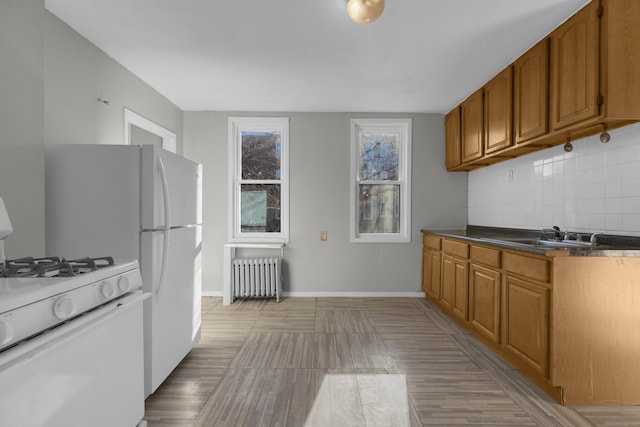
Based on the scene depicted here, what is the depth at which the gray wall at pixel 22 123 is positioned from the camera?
174cm

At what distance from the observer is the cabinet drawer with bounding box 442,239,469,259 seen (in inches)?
131

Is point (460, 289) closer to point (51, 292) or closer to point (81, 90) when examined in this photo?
point (51, 292)

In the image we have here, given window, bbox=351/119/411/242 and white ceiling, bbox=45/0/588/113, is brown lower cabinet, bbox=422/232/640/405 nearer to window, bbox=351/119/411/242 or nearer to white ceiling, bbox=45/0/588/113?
white ceiling, bbox=45/0/588/113

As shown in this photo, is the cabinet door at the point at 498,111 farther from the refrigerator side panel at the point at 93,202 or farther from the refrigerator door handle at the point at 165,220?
the refrigerator side panel at the point at 93,202

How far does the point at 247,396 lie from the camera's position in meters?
2.19

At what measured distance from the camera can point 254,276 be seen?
438 cm

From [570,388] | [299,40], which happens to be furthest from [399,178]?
[570,388]

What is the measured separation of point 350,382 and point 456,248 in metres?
1.83

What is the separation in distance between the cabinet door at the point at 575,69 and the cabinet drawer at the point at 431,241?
72.6 inches

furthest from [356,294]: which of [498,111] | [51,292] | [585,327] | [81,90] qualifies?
[51,292]

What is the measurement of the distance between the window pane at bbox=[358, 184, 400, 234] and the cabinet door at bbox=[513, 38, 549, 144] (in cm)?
193

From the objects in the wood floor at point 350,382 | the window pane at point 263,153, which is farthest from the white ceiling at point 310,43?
the wood floor at point 350,382

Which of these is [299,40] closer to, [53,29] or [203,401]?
[53,29]

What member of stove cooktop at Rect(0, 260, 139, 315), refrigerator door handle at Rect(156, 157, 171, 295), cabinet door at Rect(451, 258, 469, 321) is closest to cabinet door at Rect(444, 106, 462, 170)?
cabinet door at Rect(451, 258, 469, 321)
